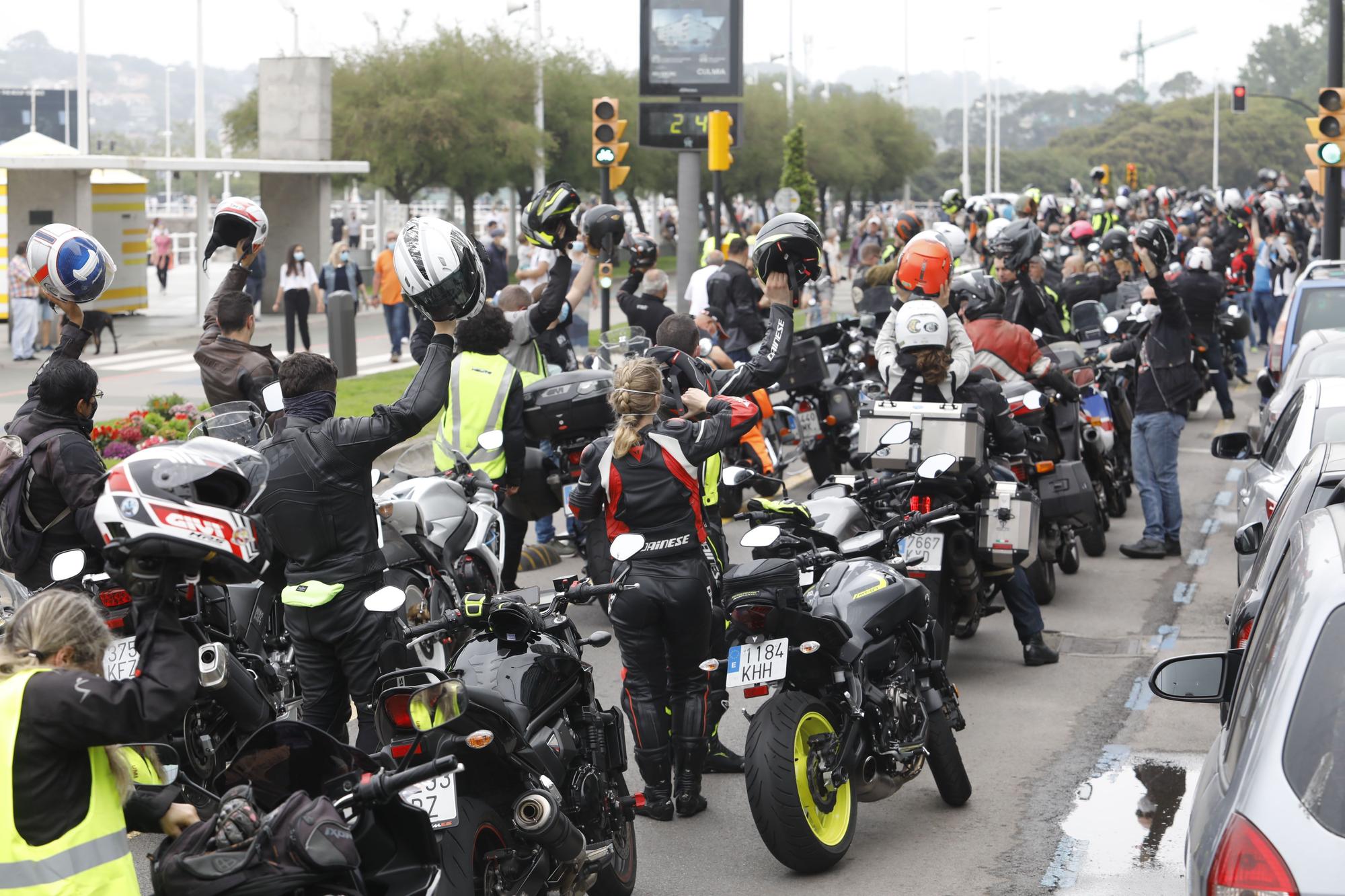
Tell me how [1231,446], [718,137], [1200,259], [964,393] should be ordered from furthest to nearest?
[718,137] < [1200,259] < [1231,446] < [964,393]

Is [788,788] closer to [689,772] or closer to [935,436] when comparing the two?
[689,772]

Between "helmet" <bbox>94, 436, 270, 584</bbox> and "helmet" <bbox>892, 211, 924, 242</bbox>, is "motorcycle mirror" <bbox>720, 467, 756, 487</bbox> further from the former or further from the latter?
"helmet" <bbox>892, 211, 924, 242</bbox>

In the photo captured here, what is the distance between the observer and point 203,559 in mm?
3811

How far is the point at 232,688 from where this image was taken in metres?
5.93

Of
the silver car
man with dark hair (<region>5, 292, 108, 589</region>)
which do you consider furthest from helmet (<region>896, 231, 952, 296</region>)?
the silver car

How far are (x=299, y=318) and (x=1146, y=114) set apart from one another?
127 meters

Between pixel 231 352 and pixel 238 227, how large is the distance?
0.71 metres

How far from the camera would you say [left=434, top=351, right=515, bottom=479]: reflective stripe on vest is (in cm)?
894

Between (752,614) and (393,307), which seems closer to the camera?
(752,614)

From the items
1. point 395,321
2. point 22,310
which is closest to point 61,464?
point 395,321

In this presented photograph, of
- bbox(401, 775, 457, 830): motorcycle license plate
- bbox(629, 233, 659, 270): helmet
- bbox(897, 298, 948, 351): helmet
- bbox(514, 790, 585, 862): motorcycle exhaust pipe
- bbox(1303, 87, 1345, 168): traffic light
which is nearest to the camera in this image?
bbox(401, 775, 457, 830): motorcycle license plate

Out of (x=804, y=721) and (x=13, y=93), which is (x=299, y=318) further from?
(x=13, y=93)

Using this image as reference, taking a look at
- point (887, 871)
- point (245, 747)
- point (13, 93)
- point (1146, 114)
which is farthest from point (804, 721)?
point (1146, 114)

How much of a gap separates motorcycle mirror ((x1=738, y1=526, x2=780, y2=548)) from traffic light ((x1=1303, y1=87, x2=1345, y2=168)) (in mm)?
15278
